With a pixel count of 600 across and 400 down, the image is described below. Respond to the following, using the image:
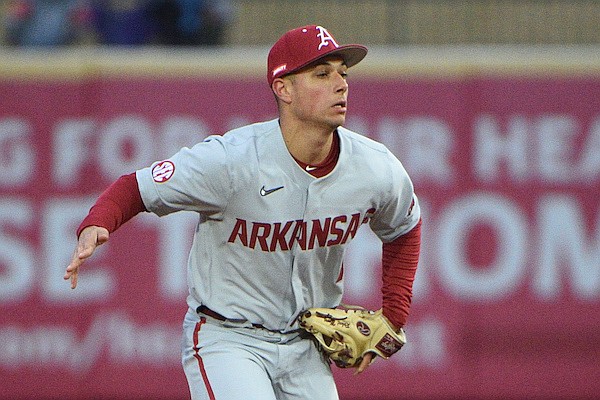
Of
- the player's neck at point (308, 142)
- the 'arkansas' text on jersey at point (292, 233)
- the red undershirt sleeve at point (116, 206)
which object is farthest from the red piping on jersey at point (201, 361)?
the player's neck at point (308, 142)

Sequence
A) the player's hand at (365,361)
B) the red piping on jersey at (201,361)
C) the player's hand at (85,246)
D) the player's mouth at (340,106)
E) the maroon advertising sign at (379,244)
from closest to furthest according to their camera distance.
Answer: the player's hand at (85,246)
the red piping on jersey at (201,361)
the player's mouth at (340,106)
the player's hand at (365,361)
the maroon advertising sign at (379,244)

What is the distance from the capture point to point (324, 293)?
4.73 metres

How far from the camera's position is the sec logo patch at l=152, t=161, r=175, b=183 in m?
4.38

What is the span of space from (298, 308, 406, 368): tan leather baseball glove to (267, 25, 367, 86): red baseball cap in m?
0.95

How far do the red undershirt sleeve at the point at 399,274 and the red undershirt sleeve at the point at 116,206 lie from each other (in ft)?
3.52

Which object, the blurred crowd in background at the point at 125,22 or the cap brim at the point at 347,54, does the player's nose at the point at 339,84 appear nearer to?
the cap brim at the point at 347,54

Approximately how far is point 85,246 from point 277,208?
0.78 meters

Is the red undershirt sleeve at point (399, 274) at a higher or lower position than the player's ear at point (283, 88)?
lower

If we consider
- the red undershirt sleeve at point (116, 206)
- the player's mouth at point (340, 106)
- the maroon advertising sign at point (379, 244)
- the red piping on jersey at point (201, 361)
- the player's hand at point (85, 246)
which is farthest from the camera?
the maroon advertising sign at point (379, 244)

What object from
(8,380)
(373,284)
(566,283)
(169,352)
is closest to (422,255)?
(373,284)

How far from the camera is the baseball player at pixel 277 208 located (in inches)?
174

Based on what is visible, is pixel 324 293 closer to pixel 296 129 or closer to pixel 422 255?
pixel 296 129

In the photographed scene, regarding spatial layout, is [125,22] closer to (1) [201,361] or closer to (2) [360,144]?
(2) [360,144]

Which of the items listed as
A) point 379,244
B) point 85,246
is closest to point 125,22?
point 379,244
